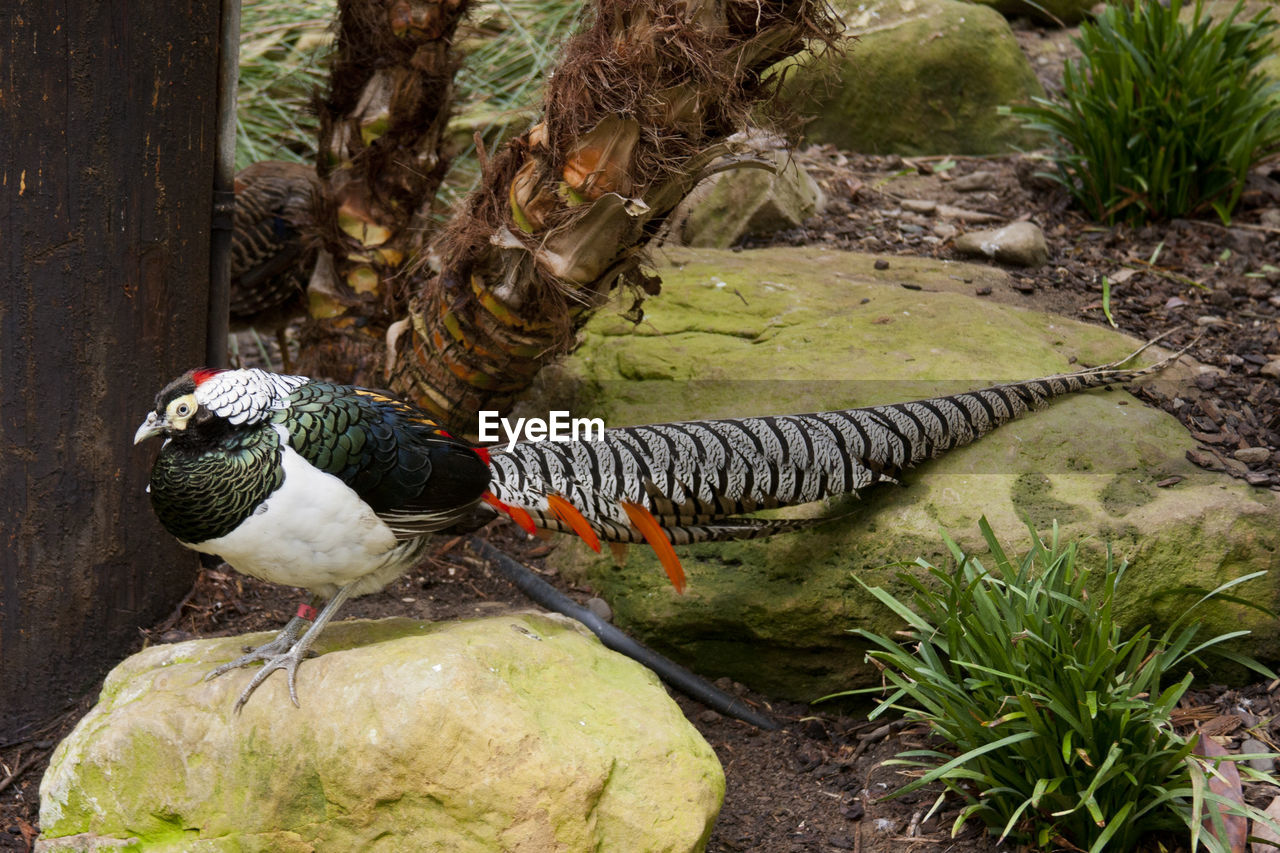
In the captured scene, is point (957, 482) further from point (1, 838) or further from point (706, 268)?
point (1, 838)

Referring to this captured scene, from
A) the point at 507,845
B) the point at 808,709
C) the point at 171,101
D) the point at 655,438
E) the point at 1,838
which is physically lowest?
the point at 1,838

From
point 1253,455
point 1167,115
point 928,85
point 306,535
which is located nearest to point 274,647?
point 306,535

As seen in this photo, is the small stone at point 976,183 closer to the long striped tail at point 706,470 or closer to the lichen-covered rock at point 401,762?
the long striped tail at point 706,470

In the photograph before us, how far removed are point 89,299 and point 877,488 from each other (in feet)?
7.55

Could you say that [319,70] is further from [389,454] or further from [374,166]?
[389,454]

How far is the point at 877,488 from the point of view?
350cm

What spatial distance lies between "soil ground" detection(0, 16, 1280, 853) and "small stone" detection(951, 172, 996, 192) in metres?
0.01

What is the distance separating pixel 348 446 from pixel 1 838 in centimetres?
147

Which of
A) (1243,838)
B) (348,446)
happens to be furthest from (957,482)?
(348,446)

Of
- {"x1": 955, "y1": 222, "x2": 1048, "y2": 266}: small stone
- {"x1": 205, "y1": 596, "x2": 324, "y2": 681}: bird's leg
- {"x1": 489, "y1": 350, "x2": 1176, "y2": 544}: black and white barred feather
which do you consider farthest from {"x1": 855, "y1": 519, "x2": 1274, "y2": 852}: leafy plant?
{"x1": 955, "y1": 222, "x2": 1048, "y2": 266}: small stone

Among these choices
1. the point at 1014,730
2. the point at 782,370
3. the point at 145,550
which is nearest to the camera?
the point at 1014,730

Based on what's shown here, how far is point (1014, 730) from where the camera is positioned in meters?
2.61

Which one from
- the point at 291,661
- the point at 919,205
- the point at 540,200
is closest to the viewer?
A: the point at 291,661

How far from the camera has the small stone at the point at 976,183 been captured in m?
6.17
